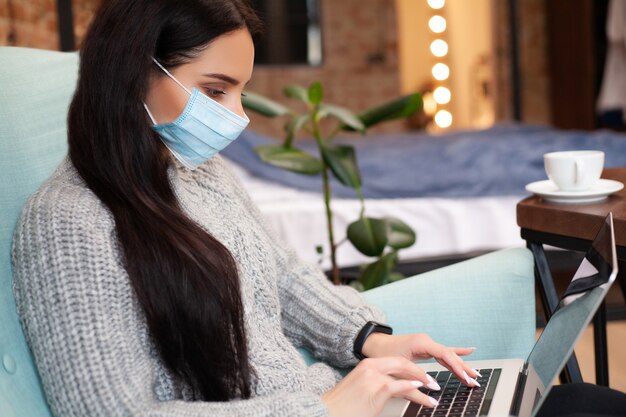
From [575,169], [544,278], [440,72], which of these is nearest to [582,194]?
[575,169]

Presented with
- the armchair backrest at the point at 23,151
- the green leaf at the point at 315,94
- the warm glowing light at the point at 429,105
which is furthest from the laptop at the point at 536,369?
the warm glowing light at the point at 429,105

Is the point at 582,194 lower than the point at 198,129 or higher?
lower

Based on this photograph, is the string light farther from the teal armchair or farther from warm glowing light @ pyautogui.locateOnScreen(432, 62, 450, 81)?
the teal armchair

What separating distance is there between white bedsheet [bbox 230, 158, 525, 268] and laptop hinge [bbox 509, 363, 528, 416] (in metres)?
1.62

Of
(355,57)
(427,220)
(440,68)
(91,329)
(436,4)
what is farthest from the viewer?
(440,68)

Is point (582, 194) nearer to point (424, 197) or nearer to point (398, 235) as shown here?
point (398, 235)

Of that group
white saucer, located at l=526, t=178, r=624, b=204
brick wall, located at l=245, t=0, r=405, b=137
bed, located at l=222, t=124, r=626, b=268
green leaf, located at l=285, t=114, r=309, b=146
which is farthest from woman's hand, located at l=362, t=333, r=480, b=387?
brick wall, located at l=245, t=0, r=405, b=137

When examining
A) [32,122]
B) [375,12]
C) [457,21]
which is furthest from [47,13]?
[457,21]

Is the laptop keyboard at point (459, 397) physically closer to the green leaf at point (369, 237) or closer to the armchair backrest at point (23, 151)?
the armchair backrest at point (23, 151)

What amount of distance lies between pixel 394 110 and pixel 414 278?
683 mm

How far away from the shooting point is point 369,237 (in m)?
1.97

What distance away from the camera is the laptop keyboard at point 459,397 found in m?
0.99

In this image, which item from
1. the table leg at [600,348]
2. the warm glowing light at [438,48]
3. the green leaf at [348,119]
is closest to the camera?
the table leg at [600,348]

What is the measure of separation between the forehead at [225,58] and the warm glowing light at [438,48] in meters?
6.88
